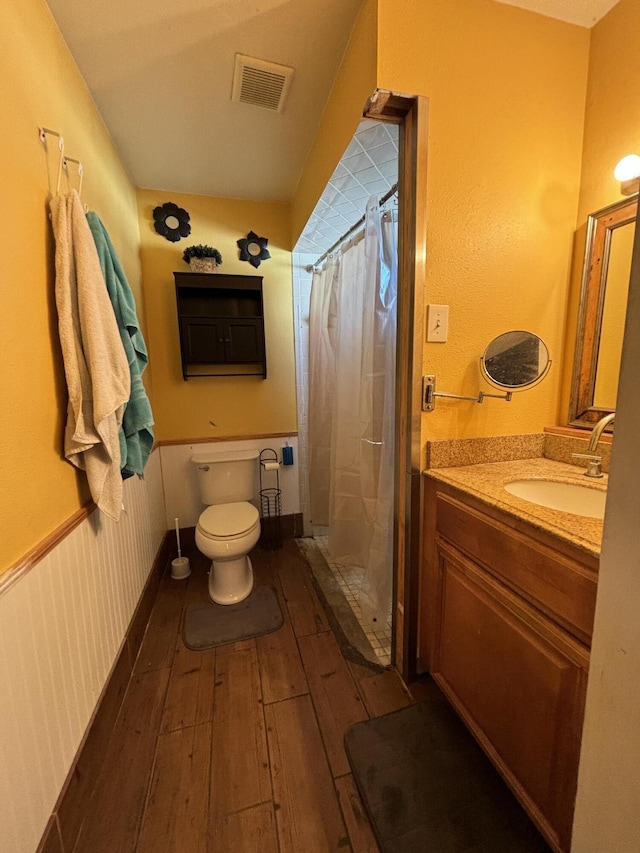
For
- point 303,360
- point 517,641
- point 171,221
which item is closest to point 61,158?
point 171,221

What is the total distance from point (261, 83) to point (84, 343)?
1312mm

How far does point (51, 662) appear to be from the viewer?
857 mm

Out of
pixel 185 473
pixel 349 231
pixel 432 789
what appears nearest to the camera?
pixel 432 789

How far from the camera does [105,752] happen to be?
110 centimetres

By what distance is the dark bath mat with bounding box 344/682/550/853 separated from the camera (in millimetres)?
Answer: 885

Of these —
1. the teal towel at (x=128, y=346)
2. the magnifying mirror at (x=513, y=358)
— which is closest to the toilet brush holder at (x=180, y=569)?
the teal towel at (x=128, y=346)

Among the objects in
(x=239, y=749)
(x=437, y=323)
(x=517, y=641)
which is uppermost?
(x=437, y=323)

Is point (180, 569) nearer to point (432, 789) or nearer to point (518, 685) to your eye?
point (432, 789)

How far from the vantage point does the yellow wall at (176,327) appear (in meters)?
2.15

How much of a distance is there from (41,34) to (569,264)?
195 cm

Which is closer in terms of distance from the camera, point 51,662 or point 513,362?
point 51,662

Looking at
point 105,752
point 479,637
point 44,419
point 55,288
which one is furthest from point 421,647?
point 55,288

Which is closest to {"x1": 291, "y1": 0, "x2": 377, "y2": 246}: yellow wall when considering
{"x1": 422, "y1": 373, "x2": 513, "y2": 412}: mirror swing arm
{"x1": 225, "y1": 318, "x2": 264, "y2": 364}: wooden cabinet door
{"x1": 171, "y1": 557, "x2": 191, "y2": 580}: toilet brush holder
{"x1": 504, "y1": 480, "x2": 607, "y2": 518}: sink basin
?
{"x1": 225, "y1": 318, "x2": 264, "y2": 364}: wooden cabinet door

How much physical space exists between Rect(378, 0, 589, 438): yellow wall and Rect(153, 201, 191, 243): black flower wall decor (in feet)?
5.12
